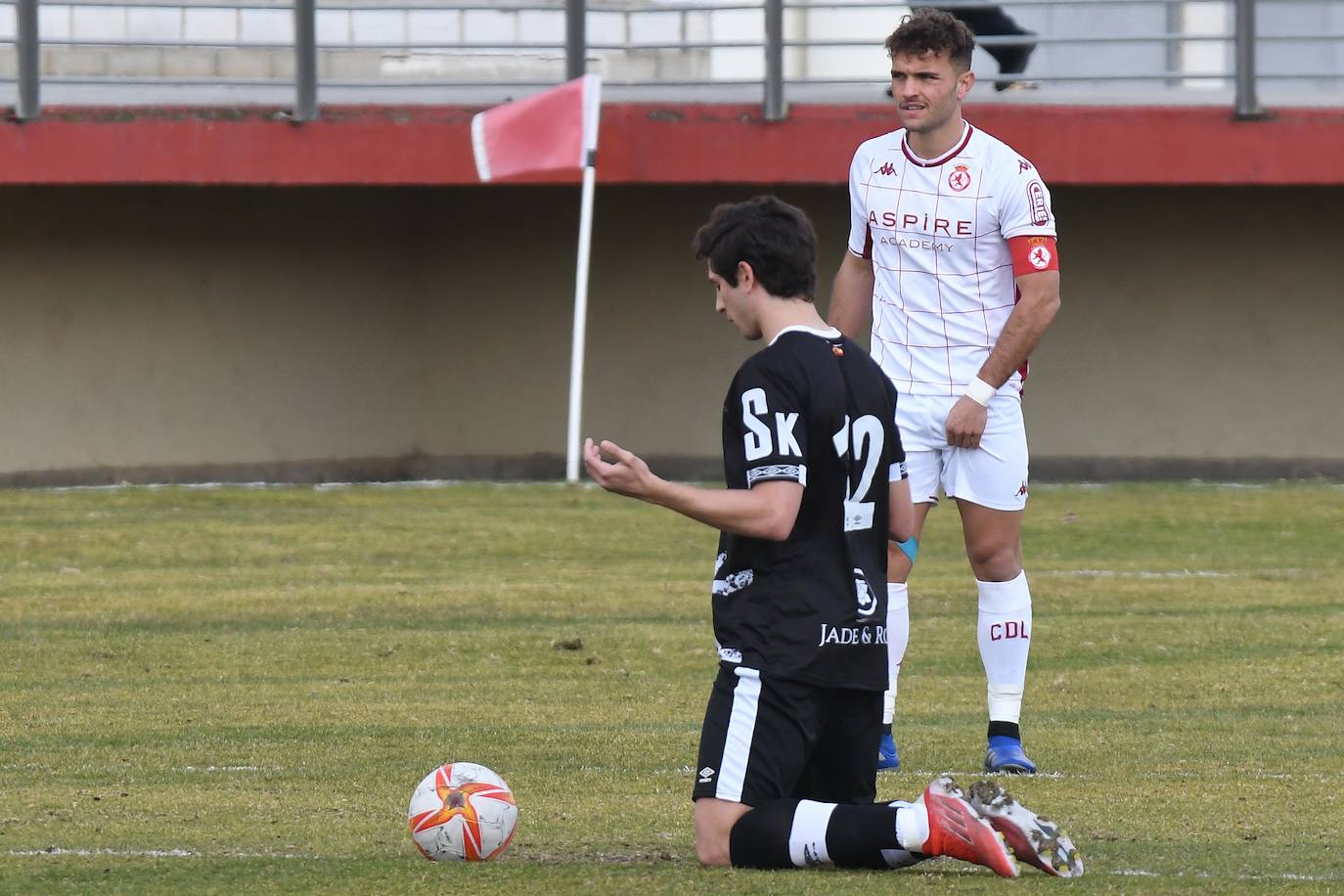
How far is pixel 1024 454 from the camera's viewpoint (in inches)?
285

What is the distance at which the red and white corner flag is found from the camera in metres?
17.1

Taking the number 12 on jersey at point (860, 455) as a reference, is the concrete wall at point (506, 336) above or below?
below

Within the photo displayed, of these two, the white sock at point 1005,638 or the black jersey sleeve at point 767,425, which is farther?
the white sock at point 1005,638

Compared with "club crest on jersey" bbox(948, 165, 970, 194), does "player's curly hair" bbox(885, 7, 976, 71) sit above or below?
above

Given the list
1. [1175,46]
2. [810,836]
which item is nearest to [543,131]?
[1175,46]

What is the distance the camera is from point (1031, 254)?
7066 millimetres

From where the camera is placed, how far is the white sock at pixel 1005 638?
279 inches

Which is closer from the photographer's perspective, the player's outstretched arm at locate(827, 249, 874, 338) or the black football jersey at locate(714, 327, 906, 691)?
the black football jersey at locate(714, 327, 906, 691)

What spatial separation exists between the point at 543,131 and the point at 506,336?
337 cm

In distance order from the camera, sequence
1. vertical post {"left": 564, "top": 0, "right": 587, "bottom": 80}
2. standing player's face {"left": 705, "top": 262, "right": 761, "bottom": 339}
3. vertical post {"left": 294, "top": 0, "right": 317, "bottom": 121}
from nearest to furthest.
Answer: standing player's face {"left": 705, "top": 262, "right": 761, "bottom": 339} < vertical post {"left": 294, "top": 0, "right": 317, "bottom": 121} < vertical post {"left": 564, "top": 0, "right": 587, "bottom": 80}

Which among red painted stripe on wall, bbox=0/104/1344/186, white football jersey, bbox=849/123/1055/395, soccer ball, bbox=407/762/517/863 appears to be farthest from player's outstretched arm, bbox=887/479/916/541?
red painted stripe on wall, bbox=0/104/1344/186

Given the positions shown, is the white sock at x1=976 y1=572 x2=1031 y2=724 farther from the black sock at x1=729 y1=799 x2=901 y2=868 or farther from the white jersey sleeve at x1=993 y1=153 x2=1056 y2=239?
the black sock at x1=729 y1=799 x2=901 y2=868

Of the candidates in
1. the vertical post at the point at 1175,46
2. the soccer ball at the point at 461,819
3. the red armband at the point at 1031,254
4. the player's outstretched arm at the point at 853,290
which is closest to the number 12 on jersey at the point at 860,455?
the soccer ball at the point at 461,819

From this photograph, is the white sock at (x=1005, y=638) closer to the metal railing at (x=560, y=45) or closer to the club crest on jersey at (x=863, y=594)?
the club crest on jersey at (x=863, y=594)
